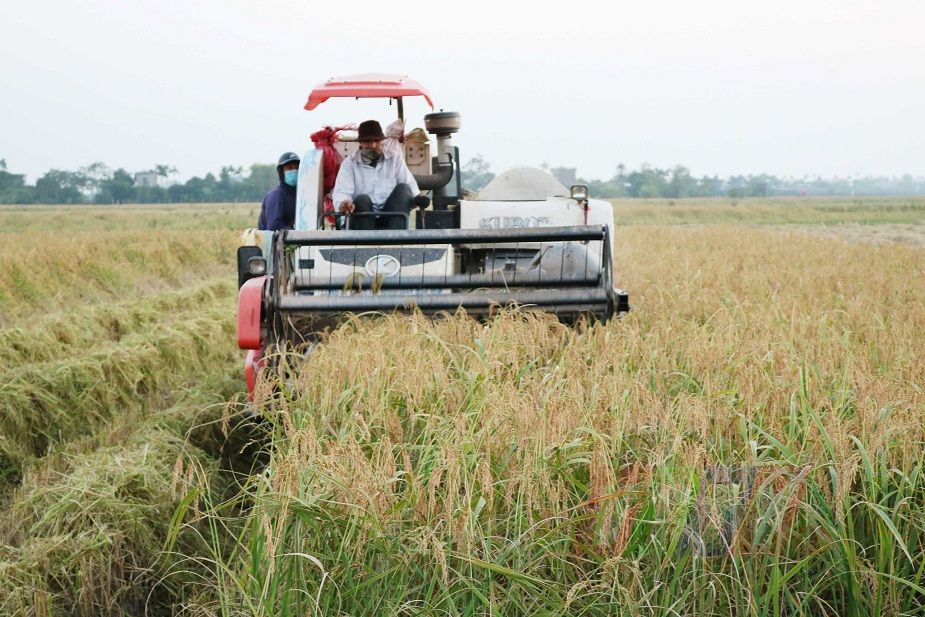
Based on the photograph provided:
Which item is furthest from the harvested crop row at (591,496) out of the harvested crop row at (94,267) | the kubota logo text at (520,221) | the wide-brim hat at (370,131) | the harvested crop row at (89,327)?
the harvested crop row at (94,267)

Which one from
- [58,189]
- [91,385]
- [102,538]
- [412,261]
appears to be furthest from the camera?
[58,189]

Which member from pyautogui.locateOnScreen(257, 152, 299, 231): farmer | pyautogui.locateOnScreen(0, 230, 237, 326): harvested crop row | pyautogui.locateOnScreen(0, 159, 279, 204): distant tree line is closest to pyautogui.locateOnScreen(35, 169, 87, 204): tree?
pyautogui.locateOnScreen(0, 159, 279, 204): distant tree line

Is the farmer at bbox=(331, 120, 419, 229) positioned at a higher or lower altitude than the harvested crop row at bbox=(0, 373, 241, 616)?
higher

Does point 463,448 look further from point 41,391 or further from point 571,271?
point 41,391

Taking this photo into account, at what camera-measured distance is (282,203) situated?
26.3ft

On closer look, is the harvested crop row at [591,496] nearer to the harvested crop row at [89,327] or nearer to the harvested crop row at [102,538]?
the harvested crop row at [102,538]

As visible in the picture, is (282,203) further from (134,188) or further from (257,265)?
(134,188)

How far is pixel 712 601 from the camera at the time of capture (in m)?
2.46

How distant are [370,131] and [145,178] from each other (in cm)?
7478

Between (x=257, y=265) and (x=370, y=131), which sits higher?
(x=370, y=131)

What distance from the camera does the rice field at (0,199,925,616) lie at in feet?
8.22

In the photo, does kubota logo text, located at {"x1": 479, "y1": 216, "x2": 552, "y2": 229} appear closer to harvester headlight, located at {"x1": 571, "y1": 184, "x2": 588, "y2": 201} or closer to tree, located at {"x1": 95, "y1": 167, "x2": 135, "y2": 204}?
harvester headlight, located at {"x1": 571, "y1": 184, "x2": 588, "y2": 201}

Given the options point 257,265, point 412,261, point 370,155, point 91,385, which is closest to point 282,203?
point 370,155

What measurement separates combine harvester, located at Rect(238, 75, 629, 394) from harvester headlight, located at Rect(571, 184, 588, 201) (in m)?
0.01
